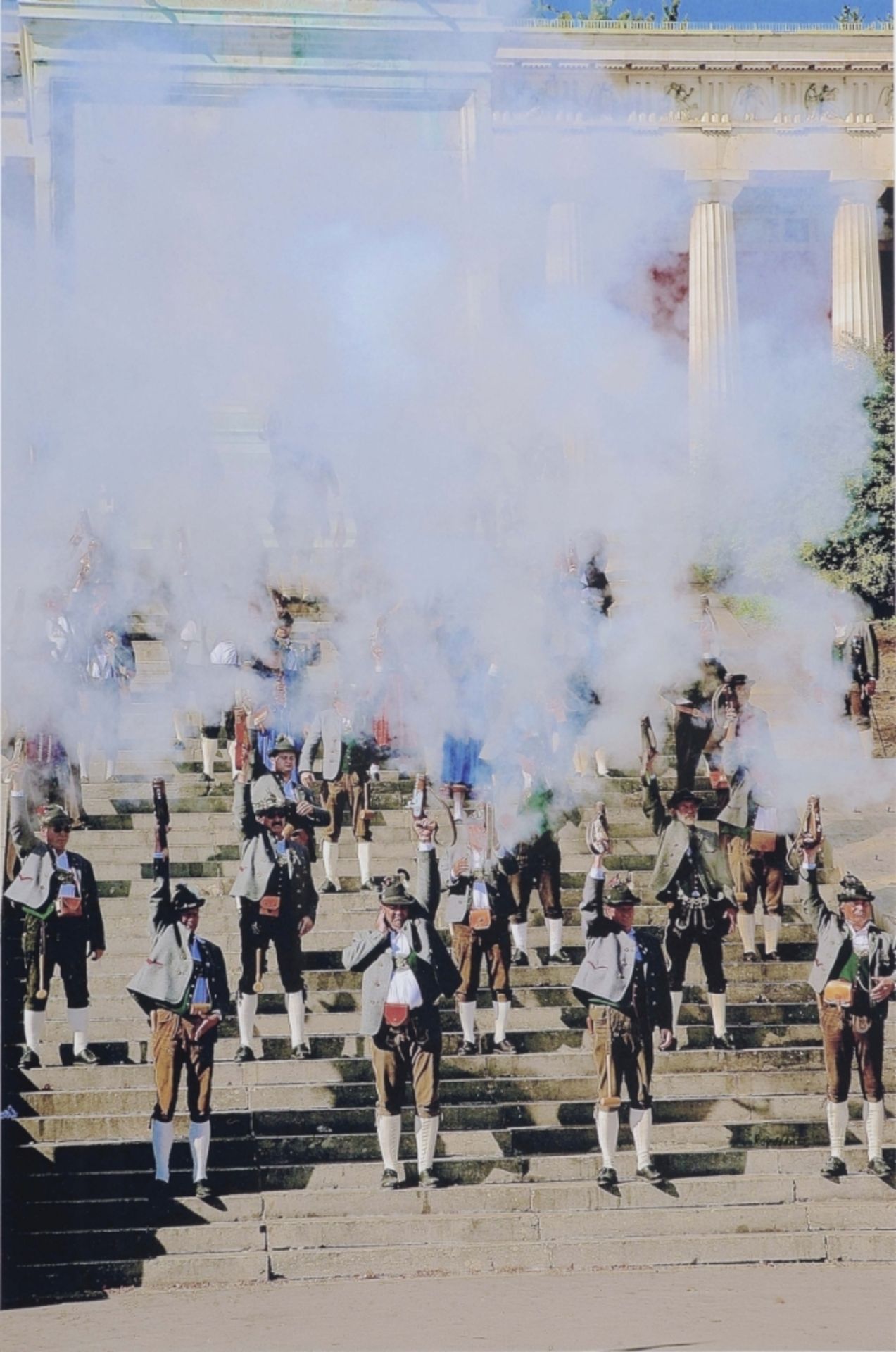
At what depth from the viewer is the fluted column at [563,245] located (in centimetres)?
2773

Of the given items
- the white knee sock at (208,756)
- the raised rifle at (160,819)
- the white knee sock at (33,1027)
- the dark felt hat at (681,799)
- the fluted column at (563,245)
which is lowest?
the white knee sock at (33,1027)

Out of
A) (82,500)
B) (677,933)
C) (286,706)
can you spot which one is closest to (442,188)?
(82,500)

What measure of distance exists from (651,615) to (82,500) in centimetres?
639

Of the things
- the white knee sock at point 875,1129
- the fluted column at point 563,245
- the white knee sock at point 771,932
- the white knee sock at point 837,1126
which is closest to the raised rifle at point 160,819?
the white knee sock at point 771,932

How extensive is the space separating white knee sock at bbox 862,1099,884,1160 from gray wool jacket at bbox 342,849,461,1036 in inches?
124

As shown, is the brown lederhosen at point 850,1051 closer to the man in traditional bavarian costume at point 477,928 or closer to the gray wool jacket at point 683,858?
the gray wool jacket at point 683,858

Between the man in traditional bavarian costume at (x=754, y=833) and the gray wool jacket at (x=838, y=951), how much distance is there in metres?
1.18

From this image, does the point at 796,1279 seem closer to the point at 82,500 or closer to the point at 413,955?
the point at 413,955

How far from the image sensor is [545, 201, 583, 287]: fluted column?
2773 centimetres

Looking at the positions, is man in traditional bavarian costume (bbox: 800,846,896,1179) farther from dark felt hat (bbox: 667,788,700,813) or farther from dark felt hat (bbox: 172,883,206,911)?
dark felt hat (bbox: 172,883,206,911)

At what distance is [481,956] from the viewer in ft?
55.4

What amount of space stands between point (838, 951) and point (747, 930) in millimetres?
1432

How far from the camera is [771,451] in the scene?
27.8 meters

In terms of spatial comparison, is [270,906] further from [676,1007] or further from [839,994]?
[839,994]
